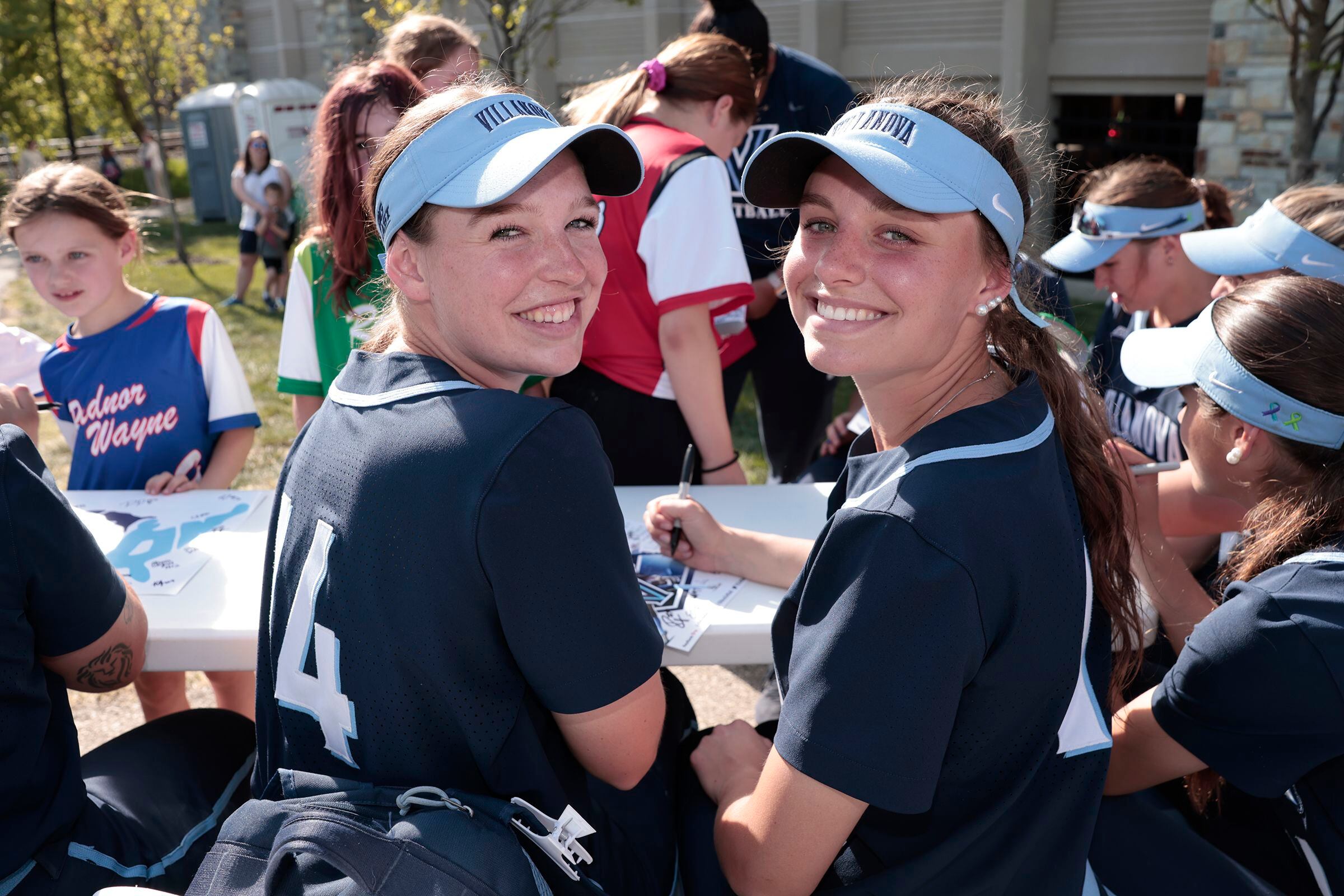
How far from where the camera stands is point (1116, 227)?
312 cm

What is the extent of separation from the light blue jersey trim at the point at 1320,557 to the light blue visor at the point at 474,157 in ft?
3.94

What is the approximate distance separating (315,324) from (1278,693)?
241 cm

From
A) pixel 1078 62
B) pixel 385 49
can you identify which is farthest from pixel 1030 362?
pixel 1078 62

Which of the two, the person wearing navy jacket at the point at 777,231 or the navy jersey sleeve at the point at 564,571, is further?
the person wearing navy jacket at the point at 777,231

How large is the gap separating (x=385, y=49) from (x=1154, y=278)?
8.33 ft

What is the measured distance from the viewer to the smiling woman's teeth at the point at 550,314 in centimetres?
150

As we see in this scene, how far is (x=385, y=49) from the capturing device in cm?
314

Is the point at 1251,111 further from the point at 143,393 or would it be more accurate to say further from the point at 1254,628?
the point at 143,393

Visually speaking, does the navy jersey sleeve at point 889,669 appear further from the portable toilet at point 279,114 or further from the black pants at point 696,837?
the portable toilet at point 279,114

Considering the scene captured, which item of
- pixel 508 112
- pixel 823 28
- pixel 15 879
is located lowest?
pixel 15 879

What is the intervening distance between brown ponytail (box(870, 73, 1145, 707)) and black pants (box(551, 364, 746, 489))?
1332 mm

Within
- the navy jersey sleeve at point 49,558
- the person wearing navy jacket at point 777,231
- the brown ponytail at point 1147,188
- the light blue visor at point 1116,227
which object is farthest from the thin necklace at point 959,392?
the person wearing navy jacket at point 777,231

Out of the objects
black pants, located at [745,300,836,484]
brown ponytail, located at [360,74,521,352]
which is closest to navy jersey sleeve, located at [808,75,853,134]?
black pants, located at [745,300,836,484]

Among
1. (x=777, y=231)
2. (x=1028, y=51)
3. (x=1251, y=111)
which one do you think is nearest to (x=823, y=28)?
(x=1028, y=51)
